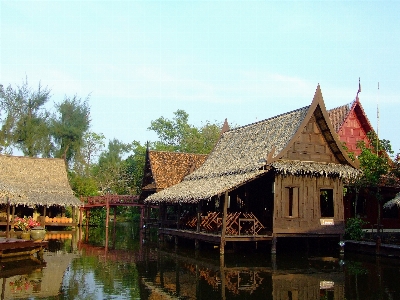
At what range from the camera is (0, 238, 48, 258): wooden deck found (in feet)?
55.4

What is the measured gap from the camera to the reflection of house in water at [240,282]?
13008mm

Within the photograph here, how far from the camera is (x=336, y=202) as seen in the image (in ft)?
72.1

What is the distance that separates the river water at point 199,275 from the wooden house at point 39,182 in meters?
12.7

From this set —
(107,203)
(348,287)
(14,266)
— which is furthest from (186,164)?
(348,287)

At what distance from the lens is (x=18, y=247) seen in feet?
57.2

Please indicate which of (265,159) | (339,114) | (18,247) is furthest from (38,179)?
(339,114)

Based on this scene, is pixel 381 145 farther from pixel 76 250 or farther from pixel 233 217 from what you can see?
pixel 76 250

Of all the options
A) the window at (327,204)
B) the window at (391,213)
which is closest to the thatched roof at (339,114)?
the window at (327,204)

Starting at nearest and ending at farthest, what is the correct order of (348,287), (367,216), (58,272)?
(348,287)
(58,272)
(367,216)

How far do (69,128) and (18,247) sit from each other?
123 ft

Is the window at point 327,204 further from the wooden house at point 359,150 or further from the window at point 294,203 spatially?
the window at point 294,203

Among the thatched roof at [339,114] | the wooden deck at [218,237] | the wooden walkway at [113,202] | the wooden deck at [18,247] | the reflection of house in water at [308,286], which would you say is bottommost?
the reflection of house in water at [308,286]

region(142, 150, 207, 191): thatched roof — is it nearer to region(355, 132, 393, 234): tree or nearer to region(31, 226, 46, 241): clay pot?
region(355, 132, 393, 234): tree

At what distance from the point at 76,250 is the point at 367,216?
16321mm
